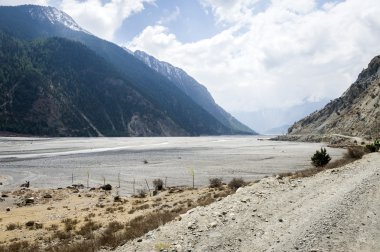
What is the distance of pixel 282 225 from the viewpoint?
15719 mm

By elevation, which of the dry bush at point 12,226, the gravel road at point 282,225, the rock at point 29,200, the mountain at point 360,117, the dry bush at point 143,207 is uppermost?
the mountain at point 360,117

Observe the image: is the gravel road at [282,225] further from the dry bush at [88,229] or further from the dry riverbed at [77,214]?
the dry bush at [88,229]

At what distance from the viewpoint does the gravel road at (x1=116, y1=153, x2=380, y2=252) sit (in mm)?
13703

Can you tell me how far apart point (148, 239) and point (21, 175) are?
5550 cm

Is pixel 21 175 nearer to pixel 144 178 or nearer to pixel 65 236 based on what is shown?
pixel 144 178

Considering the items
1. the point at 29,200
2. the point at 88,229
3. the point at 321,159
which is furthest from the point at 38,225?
the point at 321,159

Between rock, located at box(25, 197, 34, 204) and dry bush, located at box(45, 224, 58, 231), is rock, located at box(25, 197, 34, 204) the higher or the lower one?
the lower one

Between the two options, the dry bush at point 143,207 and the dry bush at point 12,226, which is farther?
the dry bush at point 143,207

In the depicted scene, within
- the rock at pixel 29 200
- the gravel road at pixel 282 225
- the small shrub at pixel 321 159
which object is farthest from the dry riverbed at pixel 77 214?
the small shrub at pixel 321 159

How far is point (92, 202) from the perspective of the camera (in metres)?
39.7

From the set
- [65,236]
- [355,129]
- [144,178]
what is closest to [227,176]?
[144,178]

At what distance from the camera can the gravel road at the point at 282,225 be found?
1370 centimetres

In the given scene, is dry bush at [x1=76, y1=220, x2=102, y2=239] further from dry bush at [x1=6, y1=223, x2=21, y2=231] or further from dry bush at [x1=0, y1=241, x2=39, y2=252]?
dry bush at [x1=6, y1=223, x2=21, y2=231]

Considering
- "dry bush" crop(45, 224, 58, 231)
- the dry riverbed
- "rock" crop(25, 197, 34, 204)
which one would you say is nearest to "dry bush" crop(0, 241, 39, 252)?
the dry riverbed
